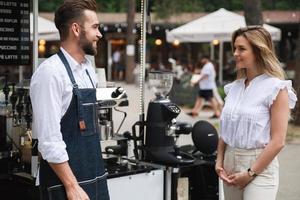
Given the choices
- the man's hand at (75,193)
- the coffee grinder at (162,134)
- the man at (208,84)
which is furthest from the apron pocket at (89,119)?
the man at (208,84)

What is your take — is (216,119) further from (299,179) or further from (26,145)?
(26,145)

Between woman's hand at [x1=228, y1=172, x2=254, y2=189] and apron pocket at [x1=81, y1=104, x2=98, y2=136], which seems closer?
apron pocket at [x1=81, y1=104, x2=98, y2=136]

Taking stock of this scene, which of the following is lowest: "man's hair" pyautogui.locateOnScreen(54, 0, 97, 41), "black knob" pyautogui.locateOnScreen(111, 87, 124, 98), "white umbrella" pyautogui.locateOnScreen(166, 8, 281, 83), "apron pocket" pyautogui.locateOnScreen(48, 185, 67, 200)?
"apron pocket" pyautogui.locateOnScreen(48, 185, 67, 200)

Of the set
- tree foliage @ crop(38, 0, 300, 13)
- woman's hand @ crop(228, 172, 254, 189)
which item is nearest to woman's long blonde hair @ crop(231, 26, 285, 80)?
woman's hand @ crop(228, 172, 254, 189)

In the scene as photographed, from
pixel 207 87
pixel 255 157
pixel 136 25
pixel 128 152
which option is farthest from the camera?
pixel 136 25

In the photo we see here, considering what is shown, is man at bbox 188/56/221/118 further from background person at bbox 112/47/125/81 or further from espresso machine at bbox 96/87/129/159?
background person at bbox 112/47/125/81

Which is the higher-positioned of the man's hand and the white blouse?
the white blouse

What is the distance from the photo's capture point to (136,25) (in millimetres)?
26422

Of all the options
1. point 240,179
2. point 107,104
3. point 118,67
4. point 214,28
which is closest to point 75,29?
point 240,179

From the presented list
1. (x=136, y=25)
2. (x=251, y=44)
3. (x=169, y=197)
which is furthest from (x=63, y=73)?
(x=136, y=25)

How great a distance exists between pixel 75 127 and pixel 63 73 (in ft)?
0.84

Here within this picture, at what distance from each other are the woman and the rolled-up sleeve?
110cm

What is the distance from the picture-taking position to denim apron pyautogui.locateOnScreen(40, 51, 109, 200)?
8.16 feet

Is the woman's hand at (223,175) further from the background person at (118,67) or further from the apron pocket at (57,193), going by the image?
the background person at (118,67)
